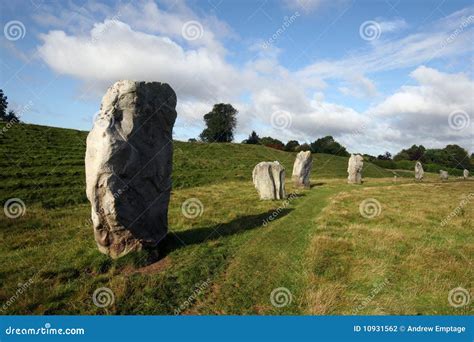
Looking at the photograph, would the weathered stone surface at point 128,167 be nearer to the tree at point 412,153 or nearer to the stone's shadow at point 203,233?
the stone's shadow at point 203,233

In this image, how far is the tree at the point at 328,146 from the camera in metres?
89.1

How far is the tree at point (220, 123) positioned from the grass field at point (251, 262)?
71.3 m

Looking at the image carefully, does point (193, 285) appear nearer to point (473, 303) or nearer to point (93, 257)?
point (93, 257)

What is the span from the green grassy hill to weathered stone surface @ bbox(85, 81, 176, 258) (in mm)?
10799

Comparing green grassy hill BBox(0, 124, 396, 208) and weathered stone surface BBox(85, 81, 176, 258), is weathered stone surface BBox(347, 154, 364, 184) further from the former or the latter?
weathered stone surface BBox(85, 81, 176, 258)

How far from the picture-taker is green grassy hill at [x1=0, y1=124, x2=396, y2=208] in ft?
68.8

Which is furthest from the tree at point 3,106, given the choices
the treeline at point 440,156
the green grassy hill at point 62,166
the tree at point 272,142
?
the treeline at point 440,156
